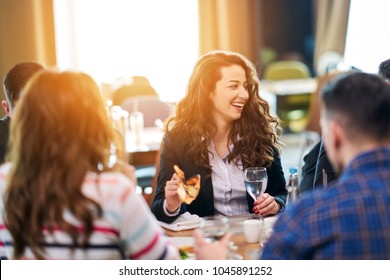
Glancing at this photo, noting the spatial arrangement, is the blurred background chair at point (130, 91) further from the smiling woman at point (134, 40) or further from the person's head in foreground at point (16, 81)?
the person's head in foreground at point (16, 81)

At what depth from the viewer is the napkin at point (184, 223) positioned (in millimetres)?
2342

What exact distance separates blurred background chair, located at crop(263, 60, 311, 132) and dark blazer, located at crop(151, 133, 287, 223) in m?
4.09

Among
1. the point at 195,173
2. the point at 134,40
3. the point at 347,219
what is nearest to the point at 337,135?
the point at 347,219

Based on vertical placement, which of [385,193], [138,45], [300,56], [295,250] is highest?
[385,193]

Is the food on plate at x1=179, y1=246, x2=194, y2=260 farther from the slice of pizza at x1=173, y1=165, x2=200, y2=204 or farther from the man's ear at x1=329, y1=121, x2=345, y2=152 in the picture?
the man's ear at x1=329, y1=121, x2=345, y2=152

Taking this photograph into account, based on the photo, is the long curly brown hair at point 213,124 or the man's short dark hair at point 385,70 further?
the man's short dark hair at point 385,70

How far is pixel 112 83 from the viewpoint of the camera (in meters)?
6.59

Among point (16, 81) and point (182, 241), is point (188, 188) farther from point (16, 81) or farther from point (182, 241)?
point (16, 81)

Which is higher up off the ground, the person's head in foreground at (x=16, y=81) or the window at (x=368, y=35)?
the person's head in foreground at (x=16, y=81)

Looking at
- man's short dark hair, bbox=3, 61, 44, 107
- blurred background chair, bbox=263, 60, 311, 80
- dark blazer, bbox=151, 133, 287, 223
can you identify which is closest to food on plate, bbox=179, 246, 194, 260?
dark blazer, bbox=151, 133, 287, 223

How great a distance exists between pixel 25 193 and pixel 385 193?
2.70ft

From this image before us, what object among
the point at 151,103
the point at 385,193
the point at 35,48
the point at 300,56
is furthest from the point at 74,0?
the point at 385,193

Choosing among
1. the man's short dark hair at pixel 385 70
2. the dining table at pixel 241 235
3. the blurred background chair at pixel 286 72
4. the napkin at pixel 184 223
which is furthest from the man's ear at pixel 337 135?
the blurred background chair at pixel 286 72
